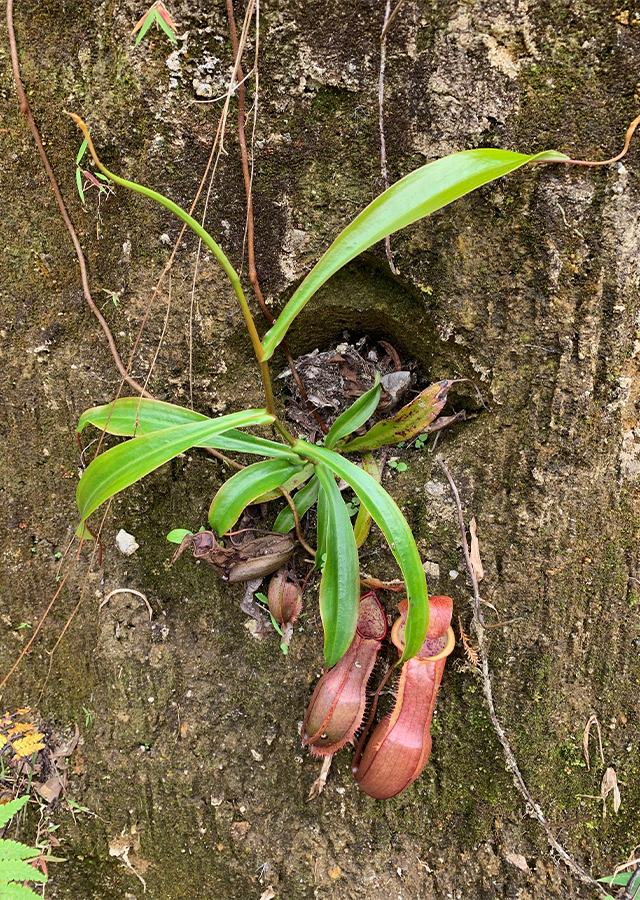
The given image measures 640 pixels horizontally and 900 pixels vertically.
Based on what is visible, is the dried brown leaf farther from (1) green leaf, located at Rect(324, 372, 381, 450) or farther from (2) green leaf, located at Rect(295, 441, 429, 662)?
(1) green leaf, located at Rect(324, 372, 381, 450)

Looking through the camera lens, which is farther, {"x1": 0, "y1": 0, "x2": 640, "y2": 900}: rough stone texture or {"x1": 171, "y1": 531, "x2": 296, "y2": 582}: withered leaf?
{"x1": 171, "y1": 531, "x2": 296, "y2": 582}: withered leaf

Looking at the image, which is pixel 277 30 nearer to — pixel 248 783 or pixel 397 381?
pixel 397 381

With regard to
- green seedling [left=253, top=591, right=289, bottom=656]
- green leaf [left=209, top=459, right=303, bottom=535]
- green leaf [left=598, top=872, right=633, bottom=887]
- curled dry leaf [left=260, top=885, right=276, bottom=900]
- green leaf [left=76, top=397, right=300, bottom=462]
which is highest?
green leaf [left=76, top=397, right=300, bottom=462]

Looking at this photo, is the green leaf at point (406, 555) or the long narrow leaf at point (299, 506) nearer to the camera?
the green leaf at point (406, 555)

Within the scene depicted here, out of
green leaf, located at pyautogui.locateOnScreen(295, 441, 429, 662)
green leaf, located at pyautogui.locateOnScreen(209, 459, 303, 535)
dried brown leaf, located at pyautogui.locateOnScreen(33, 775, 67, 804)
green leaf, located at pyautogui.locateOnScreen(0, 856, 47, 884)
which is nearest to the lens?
green leaf, located at pyautogui.locateOnScreen(295, 441, 429, 662)

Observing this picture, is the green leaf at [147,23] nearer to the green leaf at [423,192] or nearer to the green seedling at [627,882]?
the green leaf at [423,192]

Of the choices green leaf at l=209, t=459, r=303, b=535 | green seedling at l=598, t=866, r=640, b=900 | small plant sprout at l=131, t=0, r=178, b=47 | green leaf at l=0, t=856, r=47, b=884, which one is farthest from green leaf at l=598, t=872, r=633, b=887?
small plant sprout at l=131, t=0, r=178, b=47

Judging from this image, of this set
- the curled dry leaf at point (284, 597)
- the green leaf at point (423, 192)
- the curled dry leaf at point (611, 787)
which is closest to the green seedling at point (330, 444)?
the green leaf at point (423, 192)

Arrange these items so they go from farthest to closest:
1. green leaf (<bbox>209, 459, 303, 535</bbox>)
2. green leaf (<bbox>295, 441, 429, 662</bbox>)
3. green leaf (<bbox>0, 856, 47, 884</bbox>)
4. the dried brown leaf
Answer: the dried brown leaf, green leaf (<bbox>209, 459, 303, 535</bbox>), green leaf (<bbox>0, 856, 47, 884</bbox>), green leaf (<bbox>295, 441, 429, 662</bbox>)

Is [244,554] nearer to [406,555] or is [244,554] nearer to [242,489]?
[242,489]
